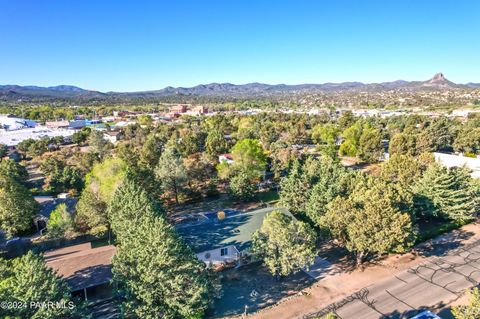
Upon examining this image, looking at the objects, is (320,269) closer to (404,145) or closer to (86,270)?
(86,270)

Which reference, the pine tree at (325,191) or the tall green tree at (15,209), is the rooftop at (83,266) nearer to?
the tall green tree at (15,209)

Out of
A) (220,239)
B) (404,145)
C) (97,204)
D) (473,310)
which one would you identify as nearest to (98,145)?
(97,204)

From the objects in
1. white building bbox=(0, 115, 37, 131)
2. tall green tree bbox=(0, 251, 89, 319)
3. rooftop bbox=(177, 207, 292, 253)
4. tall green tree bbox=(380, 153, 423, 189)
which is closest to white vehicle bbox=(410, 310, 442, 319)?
rooftop bbox=(177, 207, 292, 253)

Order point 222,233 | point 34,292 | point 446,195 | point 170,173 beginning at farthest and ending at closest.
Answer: point 170,173 < point 446,195 < point 222,233 < point 34,292

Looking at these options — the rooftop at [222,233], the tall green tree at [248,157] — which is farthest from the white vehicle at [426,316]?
the tall green tree at [248,157]

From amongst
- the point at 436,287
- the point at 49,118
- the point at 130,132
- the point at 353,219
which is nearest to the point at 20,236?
→ the point at 353,219
